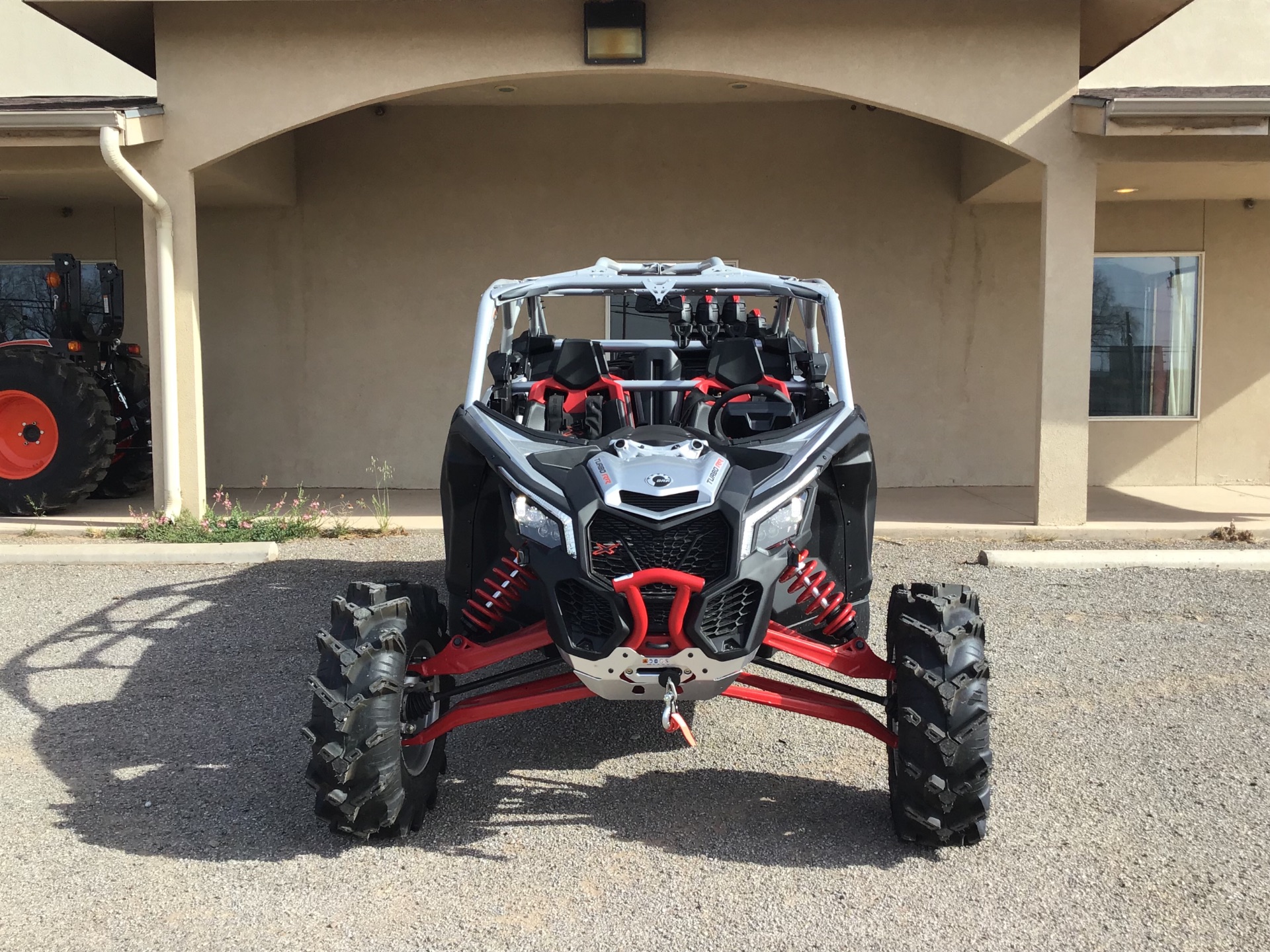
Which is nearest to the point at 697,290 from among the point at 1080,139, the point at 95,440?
the point at 1080,139

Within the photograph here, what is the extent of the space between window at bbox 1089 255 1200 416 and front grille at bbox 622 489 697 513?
30.9 ft

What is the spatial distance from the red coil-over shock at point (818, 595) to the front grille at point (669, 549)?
1.11 feet

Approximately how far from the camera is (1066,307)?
27.5 ft

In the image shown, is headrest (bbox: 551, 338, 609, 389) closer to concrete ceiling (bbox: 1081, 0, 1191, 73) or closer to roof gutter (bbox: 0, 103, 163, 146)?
roof gutter (bbox: 0, 103, 163, 146)

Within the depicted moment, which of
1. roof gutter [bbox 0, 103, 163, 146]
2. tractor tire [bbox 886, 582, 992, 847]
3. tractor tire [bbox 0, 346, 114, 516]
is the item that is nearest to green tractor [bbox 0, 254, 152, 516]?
tractor tire [bbox 0, 346, 114, 516]

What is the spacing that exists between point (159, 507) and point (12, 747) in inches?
176

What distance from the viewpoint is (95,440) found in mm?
9336

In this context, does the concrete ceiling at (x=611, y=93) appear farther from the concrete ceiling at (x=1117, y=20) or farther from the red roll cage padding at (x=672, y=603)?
the red roll cage padding at (x=672, y=603)

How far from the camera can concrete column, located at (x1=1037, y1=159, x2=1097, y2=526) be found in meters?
8.34

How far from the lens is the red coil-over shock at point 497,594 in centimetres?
381

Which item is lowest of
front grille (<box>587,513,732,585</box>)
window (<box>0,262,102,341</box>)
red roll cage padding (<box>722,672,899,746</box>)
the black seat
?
red roll cage padding (<box>722,672,899,746</box>)

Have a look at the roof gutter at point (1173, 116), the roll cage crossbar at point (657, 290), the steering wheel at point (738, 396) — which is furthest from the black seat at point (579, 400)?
A: the roof gutter at point (1173, 116)

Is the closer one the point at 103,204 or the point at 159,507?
the point at 159,507

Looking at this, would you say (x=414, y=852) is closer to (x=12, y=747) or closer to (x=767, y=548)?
(x=767, y=548)
